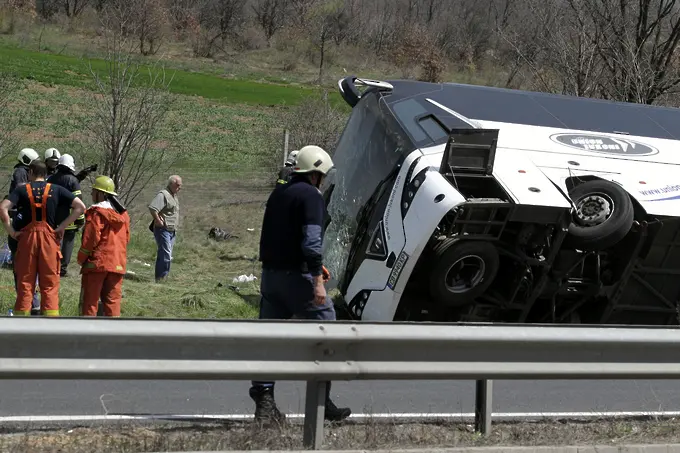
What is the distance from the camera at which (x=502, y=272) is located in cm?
995

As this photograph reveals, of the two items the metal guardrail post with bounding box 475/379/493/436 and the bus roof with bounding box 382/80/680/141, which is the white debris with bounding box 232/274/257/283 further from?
the metal guardrail post with bounding box 475/379/493/436

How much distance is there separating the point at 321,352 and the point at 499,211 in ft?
15.3

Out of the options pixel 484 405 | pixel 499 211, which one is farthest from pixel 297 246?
pixel 499 211

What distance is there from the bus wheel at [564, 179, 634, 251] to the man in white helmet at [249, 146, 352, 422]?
4074mm

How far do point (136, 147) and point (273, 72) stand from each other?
1751 inches

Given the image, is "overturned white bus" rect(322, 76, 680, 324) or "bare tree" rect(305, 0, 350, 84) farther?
"bare tree" rect(305, 0, 350, 84)

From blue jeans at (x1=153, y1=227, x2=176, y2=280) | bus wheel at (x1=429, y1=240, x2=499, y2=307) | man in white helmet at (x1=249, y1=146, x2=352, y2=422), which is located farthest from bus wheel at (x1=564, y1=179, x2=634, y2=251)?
blue jeans at (x1=153, y1=227, x2=176, y2=280)

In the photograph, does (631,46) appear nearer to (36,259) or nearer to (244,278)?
(244,278)

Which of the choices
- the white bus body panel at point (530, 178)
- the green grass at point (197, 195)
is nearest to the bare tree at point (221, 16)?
the green grass at point (197, 195)

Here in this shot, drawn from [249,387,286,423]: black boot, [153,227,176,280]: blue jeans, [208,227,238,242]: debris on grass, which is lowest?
[208,227,238,242]: debris on grass

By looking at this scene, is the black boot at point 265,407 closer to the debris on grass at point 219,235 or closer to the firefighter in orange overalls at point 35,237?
the firefighter in orange overalls at point 35,237

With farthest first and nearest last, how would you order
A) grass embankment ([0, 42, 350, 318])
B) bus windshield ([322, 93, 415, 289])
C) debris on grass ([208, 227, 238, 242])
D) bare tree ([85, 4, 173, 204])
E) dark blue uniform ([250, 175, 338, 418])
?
1. debris on grass ([208, 227, 238, 242])
2. bare tree ([85, 4, 173, 204])
3. grass embankment ([0, 42, 350, 318])
4. bus windshield ([322, 93, 415, 289])
5. dark blue uniform ([250, 175, 338, 418])

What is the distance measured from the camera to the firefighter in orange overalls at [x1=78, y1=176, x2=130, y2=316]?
920 cm

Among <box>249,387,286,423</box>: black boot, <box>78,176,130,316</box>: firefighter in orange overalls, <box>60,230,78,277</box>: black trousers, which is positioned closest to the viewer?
<box>249,387,286,423</box>: black boot
